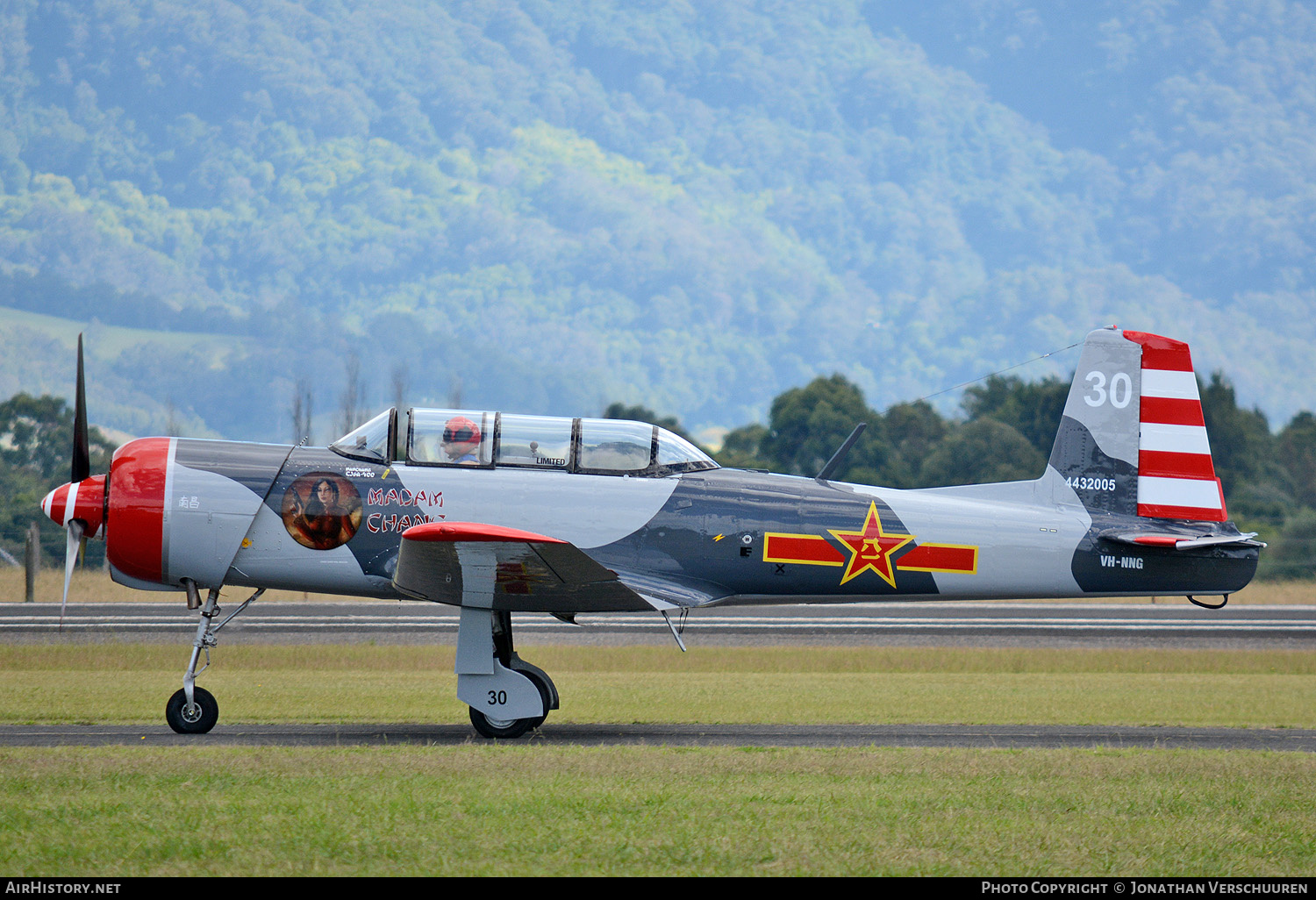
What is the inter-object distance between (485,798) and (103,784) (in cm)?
266

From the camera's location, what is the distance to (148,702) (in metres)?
13.5

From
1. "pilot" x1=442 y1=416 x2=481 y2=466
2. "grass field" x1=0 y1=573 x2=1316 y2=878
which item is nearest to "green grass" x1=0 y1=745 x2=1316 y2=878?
"grass field" x1=0 y1=573 x2=1316 y2=878

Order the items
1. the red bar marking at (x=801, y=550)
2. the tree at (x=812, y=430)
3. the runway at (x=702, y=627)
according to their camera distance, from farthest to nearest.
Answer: the tree at (x=812, y=430), the runway at (x=702, y=627), the red bar marking at (x=801, y=550)

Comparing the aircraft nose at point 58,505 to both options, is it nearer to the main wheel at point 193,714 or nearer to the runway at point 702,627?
the main wheel at point 193,714

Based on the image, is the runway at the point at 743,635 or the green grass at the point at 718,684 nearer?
the runway at the point at 743,635

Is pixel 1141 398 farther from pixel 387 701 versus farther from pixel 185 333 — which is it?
pixel 185 333

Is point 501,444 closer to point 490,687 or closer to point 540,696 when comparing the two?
point 490,687

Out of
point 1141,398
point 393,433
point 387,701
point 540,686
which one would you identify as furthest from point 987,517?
point 387,701

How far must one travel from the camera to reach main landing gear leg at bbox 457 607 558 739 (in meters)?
10.7

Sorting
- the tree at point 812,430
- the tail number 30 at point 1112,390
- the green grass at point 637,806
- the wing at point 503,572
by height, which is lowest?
the green grass at point 637,806

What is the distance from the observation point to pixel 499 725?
10.9 meters

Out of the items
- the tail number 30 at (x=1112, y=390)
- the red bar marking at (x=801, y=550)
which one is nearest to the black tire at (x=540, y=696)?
the red bar marking at (x=801, y=550)

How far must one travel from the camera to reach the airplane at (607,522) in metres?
10.8

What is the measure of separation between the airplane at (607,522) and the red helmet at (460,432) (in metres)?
0.02
